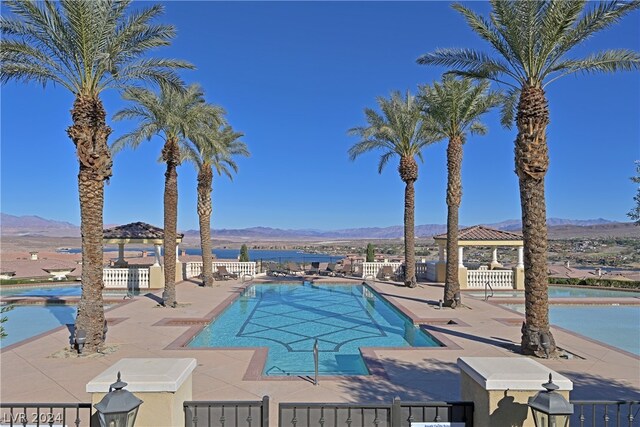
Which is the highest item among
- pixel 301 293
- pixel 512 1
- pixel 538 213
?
pixel 512 1

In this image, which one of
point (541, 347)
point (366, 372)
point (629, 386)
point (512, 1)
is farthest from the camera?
point (512, 1)

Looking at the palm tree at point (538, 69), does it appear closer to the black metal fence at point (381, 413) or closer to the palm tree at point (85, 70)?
the black metal fence at point (381, 413)

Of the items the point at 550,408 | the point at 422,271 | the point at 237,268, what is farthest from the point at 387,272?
the point at 550,408

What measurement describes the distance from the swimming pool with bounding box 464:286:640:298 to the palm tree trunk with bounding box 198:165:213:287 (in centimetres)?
1289

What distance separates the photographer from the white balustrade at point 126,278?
20422mm

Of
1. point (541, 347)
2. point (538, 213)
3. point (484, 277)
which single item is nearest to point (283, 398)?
point (541, 347)

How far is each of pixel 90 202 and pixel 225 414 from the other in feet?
21.4

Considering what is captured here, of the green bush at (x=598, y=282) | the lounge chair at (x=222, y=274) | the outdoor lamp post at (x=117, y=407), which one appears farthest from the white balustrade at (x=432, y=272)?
the outdoor lamp post at (x=117, y=407)

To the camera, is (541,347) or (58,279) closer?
(541,347)

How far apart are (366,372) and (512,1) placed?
8768mm

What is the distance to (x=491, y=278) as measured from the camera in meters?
20.8

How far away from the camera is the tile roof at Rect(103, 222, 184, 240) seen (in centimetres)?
2120

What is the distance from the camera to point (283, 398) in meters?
6.25

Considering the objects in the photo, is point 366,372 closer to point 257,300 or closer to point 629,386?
point 629,386
